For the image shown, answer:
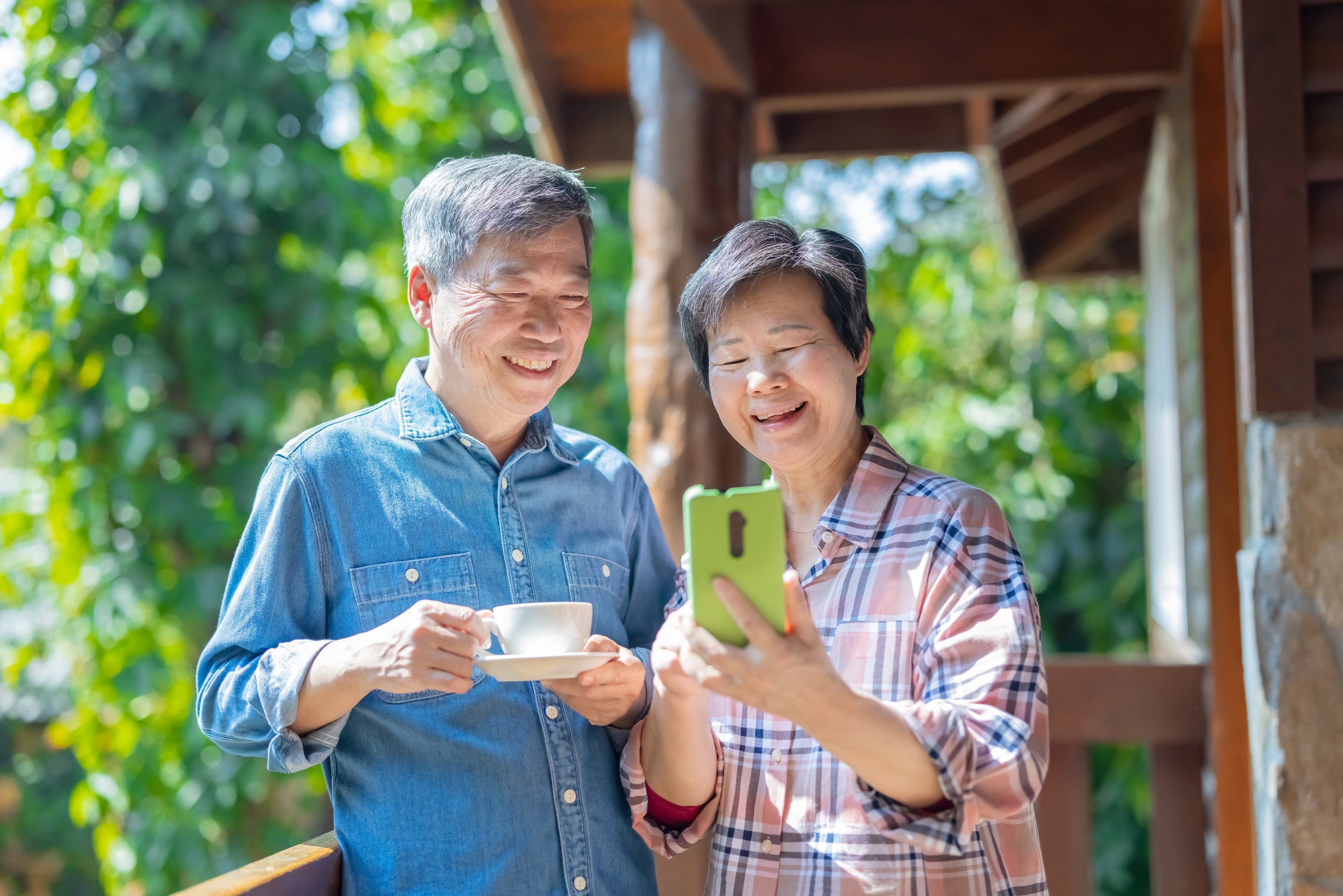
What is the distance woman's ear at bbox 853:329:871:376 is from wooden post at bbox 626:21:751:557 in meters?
1.32

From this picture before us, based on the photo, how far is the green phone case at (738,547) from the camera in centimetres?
113

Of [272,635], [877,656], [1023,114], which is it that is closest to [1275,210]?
[877,656]

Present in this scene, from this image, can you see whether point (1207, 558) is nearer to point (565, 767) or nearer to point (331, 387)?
point (565, 767)

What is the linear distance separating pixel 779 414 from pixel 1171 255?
2921 mm

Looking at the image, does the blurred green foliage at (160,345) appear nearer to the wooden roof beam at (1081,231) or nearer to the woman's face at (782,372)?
the wooden roof beam at (1081,231)

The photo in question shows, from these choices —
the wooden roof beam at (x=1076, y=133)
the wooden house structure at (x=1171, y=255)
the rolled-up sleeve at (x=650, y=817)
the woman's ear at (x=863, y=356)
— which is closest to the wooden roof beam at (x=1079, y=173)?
the wooden roof beam at (x=1076, y=133)

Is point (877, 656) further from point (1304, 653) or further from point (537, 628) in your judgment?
point (1304, 653)

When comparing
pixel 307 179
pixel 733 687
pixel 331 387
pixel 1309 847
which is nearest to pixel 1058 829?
pixel 1309 847

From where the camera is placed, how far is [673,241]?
2947mm

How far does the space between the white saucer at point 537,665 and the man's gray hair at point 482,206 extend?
1.75 feet

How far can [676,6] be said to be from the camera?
8.89ft

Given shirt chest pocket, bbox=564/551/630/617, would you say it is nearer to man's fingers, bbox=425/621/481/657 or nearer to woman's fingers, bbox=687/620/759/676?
man's fingers, bbox=425/621/481/657

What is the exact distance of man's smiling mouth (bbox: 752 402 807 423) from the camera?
1435mm

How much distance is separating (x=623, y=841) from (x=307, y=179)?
13.4 ft
